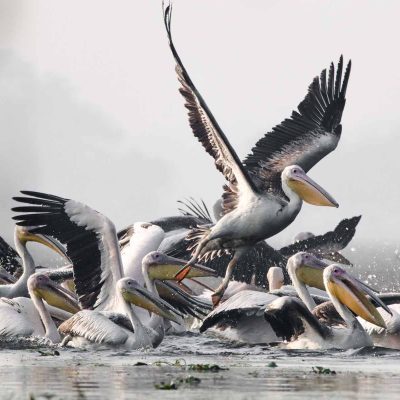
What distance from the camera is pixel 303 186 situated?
41.1 ft

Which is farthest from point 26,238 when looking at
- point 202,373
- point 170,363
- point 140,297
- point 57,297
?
point 202,373

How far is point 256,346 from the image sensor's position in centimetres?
1173

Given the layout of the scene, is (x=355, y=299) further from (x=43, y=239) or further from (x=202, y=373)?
(x=43, y=239)

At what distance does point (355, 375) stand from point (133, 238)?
4.64 m

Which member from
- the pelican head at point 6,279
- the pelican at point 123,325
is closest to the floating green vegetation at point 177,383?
the pelican at point 123,325

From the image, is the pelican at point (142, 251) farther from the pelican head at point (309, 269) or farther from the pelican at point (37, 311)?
the pelican head at point (309, 269)

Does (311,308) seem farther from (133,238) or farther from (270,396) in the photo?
(270,396)

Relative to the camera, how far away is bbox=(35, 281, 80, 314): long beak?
500 inches

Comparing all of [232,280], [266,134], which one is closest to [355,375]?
[266,134]

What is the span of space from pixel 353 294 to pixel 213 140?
1902mm

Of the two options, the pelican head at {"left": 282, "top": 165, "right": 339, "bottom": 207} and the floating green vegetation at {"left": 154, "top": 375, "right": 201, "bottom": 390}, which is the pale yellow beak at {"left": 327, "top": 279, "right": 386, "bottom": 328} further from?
the floating green vegetation at {"left": 154, "top": 375, "right": 201, "bottom": 390}

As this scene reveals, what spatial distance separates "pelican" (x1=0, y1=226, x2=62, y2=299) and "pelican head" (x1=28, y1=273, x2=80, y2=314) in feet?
4.48

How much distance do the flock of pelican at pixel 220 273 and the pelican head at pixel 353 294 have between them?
1 cm

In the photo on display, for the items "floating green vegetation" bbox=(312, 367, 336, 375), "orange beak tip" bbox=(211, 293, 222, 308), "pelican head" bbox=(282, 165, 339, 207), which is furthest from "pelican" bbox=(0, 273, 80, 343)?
"floating green vegetation" bbox=(312, 367, 336, 375)
